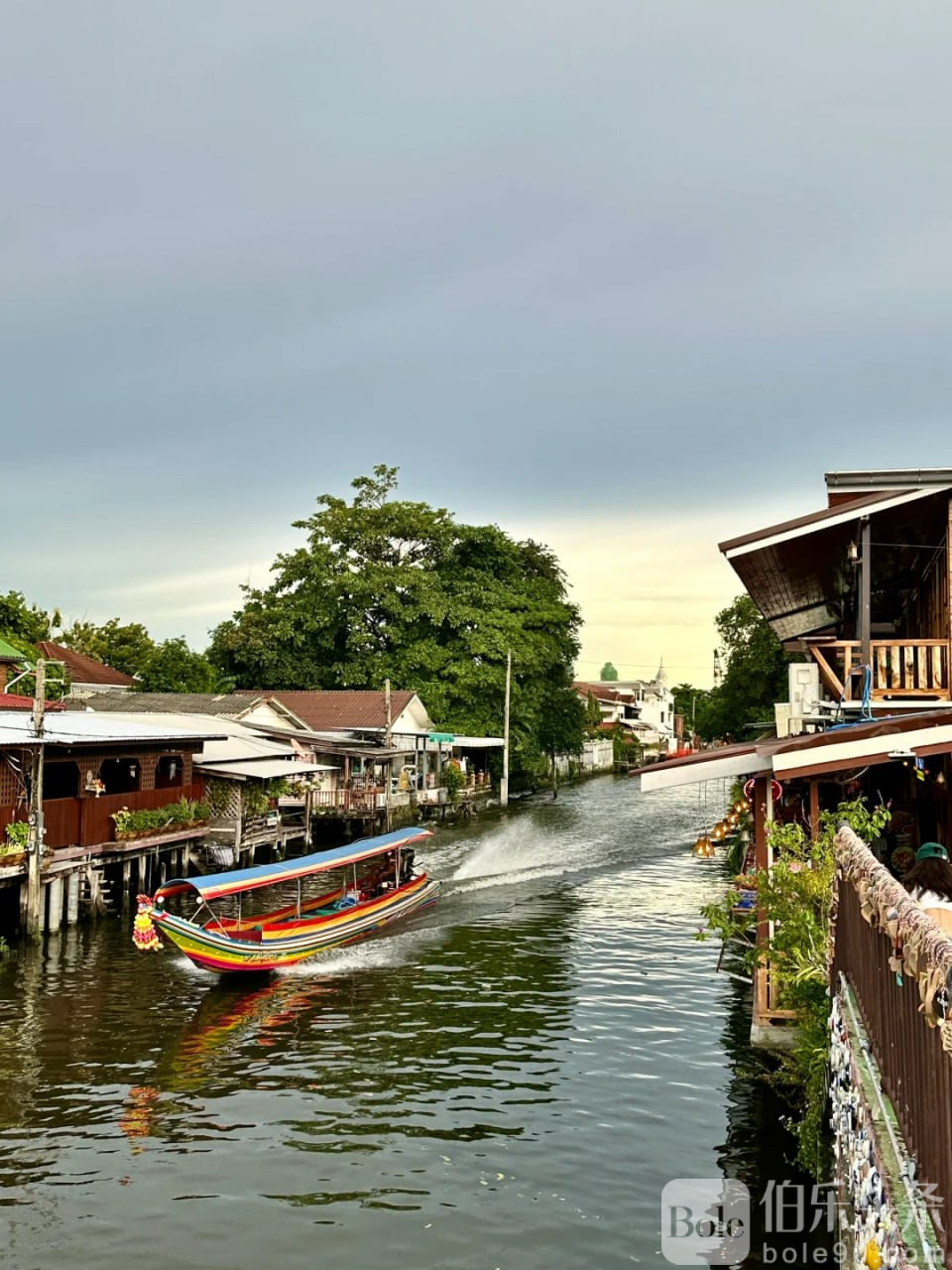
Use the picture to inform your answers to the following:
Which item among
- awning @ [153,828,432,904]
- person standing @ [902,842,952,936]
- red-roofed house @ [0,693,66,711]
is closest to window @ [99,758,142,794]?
red-roofed house @ [0,693,66,711]

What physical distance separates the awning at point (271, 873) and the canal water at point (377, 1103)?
1.88 metres

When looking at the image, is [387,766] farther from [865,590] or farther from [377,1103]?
[865,590]

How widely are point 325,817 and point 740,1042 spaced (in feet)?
95.3

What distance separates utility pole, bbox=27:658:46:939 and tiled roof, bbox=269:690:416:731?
29.9 metres

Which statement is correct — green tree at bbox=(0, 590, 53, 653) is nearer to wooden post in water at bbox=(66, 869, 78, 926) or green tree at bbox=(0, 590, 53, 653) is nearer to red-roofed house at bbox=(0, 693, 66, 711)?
red-roofed house at bbox=(0, 693, 66, 711)

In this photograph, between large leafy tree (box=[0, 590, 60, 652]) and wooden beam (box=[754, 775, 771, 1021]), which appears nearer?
wooden beam (box=[754, 775, 771, 1021])

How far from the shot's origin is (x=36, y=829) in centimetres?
2441

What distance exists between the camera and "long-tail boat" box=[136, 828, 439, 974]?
66.0ft

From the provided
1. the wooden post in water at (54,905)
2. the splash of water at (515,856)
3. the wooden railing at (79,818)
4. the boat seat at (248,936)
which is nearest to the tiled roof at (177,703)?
the splash of water at (515,856)

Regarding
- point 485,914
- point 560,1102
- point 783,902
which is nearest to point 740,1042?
point 560,1102

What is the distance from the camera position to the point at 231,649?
64.6m

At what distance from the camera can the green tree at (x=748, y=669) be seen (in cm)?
5434

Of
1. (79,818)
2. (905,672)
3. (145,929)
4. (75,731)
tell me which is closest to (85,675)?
(75,731)

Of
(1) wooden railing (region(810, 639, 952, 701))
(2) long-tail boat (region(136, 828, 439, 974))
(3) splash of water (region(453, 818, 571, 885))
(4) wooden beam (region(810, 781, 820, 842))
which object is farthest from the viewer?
(3) splash of water (region(453, 818, 571, 885))
